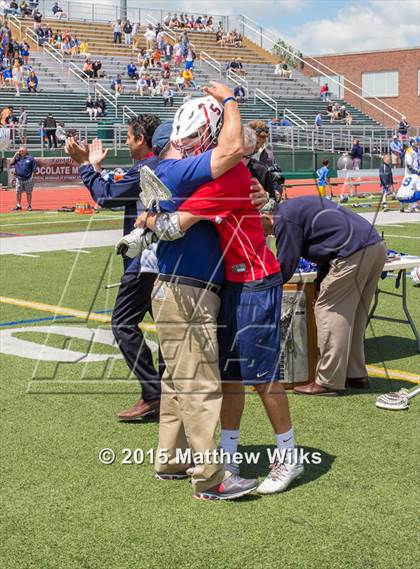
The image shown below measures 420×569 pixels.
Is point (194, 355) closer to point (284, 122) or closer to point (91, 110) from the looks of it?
point (91, 110)

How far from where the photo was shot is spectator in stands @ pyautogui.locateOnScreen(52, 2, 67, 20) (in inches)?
1943

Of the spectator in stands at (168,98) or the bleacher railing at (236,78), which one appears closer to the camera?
the spectator in stands at (168,98)

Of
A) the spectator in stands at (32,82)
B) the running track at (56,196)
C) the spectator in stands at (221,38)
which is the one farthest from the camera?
the spectator in stands at (221,38)

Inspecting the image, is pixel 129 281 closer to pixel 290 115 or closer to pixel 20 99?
pixel 20 99

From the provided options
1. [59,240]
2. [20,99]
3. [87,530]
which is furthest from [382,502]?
[20,99]

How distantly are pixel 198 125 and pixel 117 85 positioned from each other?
38.6 m

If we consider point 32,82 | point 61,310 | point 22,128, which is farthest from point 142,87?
point 61,310

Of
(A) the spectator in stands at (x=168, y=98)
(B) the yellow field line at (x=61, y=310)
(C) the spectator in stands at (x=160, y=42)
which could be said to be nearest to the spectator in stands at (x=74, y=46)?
(C) the spectator in stands at (x=160, y=42)

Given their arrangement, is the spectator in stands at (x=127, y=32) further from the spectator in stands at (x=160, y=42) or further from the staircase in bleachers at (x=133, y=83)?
the spectator in stands at (x=160, y=42)

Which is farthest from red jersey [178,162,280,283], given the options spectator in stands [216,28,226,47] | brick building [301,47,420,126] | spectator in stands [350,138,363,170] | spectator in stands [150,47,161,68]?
brick building [301,47,420,126]

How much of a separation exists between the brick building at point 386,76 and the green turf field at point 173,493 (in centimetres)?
5811

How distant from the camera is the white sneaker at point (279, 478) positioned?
15.4ft

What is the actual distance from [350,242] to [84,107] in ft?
112

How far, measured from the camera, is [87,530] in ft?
13.9
